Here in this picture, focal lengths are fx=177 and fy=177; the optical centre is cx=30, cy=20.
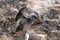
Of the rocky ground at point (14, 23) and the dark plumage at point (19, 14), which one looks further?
the dark plumage at point (19, 14)

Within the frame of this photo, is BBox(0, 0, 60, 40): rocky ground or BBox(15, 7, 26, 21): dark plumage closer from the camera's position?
BBox(0, 0, 60, 40): rocky ground

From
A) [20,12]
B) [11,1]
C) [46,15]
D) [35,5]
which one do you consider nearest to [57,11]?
[46,15]

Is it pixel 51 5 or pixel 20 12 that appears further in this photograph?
pixel 51 5

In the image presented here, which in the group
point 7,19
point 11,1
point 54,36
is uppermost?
point 11,1

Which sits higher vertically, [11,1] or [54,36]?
[11,1]

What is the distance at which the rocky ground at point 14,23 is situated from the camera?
191 centimetres

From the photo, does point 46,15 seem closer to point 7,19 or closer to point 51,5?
point 51,5

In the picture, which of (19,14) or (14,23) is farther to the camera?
(19,14)

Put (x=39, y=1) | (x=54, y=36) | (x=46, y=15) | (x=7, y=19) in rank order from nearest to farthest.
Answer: (x=54, y=36) < (x=7, y=19) < (x=46, y=15) < (x=39, y=1)

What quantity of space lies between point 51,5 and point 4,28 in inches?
31.4

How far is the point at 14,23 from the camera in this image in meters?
2.06

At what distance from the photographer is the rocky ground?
1911mm

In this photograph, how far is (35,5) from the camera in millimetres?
2438

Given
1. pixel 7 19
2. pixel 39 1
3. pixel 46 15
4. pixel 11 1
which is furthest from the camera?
pixel 39 1
